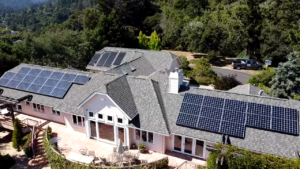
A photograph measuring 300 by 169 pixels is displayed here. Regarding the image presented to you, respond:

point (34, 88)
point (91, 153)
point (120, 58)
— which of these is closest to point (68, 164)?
point (91, 153)

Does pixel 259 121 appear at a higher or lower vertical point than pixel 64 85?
lower

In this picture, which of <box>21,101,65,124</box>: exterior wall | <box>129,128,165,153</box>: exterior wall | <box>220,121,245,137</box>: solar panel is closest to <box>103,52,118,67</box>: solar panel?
<box>21,101,65,124</box>: exterior wall

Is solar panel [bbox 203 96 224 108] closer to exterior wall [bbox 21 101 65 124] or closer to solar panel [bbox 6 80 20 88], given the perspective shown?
exterior wall [bbox 21 101 65 124]

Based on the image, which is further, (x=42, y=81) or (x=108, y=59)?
(x=108, y=59)

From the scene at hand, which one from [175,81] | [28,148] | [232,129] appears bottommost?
[28,148]

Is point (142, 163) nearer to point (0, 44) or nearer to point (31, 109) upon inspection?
point (31, 109)

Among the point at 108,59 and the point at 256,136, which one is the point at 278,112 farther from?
the point at 108,59
